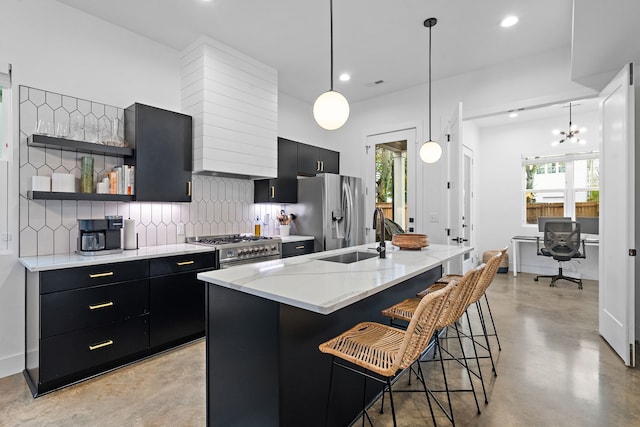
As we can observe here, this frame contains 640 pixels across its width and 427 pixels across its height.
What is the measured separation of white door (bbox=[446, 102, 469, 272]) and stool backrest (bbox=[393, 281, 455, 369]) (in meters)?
2.42

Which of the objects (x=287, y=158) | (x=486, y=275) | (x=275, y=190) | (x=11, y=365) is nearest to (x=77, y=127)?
(x=11, y=365)

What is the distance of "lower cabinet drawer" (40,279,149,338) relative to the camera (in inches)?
86.8

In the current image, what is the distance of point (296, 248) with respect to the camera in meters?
4.20

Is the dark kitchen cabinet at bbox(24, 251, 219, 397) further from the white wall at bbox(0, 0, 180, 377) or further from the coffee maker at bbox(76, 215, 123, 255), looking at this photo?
the coffee maker at bbox(76, 215, 123, 255)

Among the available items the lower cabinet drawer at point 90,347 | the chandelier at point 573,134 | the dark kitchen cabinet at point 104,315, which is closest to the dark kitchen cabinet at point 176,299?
the dark kitchen cabinet at point 104,315

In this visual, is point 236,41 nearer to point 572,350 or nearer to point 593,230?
point 572,350

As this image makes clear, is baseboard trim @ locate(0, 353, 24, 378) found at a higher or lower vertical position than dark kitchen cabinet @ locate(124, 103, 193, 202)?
lower

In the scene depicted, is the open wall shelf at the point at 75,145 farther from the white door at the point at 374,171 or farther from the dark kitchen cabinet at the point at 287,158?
the white door at the point at 374,171

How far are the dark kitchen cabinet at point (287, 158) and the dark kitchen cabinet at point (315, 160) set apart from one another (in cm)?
11

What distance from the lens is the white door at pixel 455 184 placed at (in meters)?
3.56

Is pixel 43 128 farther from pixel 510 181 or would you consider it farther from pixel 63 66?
pixel 510 181

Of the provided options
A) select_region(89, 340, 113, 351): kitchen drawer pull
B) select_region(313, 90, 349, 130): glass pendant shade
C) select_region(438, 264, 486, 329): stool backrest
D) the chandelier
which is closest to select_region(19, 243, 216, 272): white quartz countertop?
select_region(89, 340, 113, 351): kitchen drawer pull

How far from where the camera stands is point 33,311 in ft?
7.63

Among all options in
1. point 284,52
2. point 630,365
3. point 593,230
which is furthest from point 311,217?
point 593,230
